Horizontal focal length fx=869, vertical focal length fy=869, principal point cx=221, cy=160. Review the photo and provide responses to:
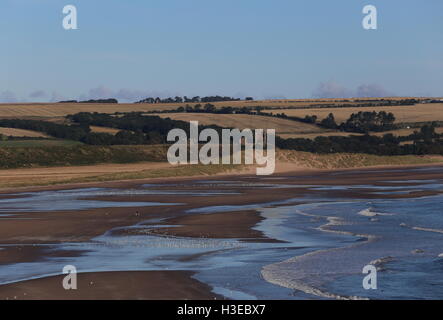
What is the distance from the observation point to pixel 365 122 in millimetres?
136375

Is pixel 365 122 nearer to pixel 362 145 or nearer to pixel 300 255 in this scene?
pixel 362 145

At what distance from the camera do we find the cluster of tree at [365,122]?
5212 inches

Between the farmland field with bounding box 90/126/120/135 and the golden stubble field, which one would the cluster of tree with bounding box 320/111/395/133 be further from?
the farmland field with bounding box 90/126/120/135

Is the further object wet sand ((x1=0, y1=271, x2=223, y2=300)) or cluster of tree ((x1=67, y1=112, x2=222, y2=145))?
cluster of tree ((x1=67, y1=112, x2=222, y2=145))

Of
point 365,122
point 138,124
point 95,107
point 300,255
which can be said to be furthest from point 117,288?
point 95,107

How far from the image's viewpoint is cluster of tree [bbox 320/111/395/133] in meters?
132

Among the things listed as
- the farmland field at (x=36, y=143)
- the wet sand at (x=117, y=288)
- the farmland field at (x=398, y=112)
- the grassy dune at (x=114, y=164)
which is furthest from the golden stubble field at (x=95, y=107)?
the wet sand at (x=117, y=288)

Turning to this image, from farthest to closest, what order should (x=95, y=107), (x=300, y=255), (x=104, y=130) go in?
1. (x=95, y=107)
2. (x=104, y=130)
3. (x=300, y=255)

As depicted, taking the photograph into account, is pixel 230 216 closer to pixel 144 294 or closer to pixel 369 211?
pixel 369 211

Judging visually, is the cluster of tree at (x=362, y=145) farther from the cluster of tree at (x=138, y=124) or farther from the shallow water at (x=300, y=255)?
the shallow water at (x=300, y=255)

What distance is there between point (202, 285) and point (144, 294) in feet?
4.99

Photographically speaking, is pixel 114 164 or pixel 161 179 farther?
pixel 114 164

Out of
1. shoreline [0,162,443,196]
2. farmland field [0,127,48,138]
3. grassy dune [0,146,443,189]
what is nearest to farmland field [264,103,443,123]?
grassy dune [0,146,443,189]
